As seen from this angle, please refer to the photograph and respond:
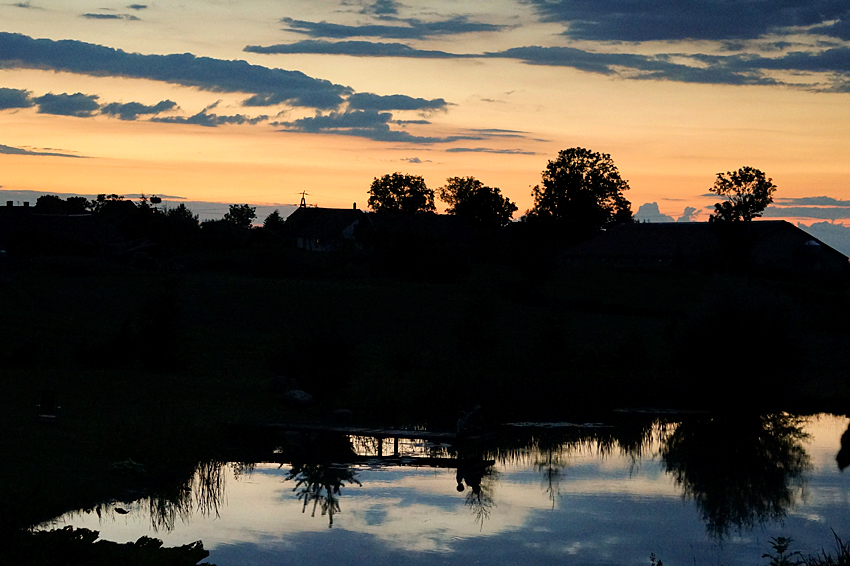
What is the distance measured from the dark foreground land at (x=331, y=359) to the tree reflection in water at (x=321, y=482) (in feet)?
8.76

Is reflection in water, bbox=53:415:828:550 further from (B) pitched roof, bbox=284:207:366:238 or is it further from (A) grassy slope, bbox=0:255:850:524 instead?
(B) pitched roof, bbox=284:207:366:238

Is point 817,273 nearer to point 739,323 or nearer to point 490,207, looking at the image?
point 739,323

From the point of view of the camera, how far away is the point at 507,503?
2077 cm

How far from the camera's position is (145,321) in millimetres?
37469

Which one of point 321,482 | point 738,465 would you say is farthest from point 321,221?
point 321,482

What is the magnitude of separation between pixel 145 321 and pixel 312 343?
7.60 meters

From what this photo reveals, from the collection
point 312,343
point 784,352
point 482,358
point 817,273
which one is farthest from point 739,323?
point 817,273

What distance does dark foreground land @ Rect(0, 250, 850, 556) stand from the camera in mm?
23484

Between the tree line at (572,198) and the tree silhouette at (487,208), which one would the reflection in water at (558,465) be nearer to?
the tree line at (572,198)

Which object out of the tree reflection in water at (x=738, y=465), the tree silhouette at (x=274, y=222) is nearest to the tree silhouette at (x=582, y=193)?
the tree silhouette at (x=274, y=222)

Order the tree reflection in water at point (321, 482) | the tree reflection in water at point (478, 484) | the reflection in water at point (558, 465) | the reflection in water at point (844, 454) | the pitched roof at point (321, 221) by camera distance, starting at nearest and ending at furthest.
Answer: the tree reflection in water at point (478, 484) < the tree reflection in water at point (321, 482) < the reflection in water at point (558, 465) < the reflection in water at point (844, 454) < the pitched roof at point (321, 221)

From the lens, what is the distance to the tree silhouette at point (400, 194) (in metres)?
154

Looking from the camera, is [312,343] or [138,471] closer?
[138,471]

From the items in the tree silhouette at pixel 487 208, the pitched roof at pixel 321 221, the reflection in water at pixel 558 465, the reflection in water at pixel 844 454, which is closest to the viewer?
the reflection in water at pixel 558 465
